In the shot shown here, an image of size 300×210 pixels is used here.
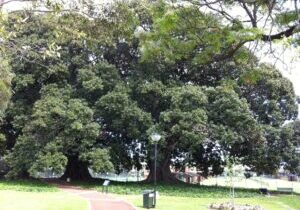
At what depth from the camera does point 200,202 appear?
2562 cm

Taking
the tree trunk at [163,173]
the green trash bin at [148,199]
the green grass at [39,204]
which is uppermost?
the tree trunk at [163,173]

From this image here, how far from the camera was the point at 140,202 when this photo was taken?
24109 millimetres

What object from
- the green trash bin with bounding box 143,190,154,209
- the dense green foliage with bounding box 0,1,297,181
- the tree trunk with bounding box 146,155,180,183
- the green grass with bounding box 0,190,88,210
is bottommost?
the green grass with bounding box 0,190,88,210

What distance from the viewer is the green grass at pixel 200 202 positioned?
74.7 feet

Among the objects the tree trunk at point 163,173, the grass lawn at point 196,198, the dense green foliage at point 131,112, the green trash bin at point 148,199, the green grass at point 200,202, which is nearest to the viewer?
the green trash bin at point 148,199

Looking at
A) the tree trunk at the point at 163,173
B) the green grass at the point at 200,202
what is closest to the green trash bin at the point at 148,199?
the green grass at the point at 200,202

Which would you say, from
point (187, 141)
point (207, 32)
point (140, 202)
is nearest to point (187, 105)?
point (187, 141)

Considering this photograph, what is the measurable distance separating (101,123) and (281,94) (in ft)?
43.2

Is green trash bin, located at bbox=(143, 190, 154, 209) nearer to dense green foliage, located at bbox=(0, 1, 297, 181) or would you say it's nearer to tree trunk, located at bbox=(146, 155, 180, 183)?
dense green foliage, located at bbox=(0, 1, 297, 181)

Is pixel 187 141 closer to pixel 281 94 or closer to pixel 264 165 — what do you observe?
pixel 264 165

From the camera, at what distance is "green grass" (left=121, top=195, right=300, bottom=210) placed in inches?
896

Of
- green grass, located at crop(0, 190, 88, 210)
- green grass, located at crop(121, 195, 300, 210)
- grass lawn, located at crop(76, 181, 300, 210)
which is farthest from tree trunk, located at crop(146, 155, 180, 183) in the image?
green grass, located at crop(0, 190, 88, 210)

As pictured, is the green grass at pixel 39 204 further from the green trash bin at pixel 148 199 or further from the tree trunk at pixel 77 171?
the tree trunk at pixel 77 171

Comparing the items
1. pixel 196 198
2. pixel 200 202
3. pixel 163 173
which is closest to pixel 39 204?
pixel 200 202
